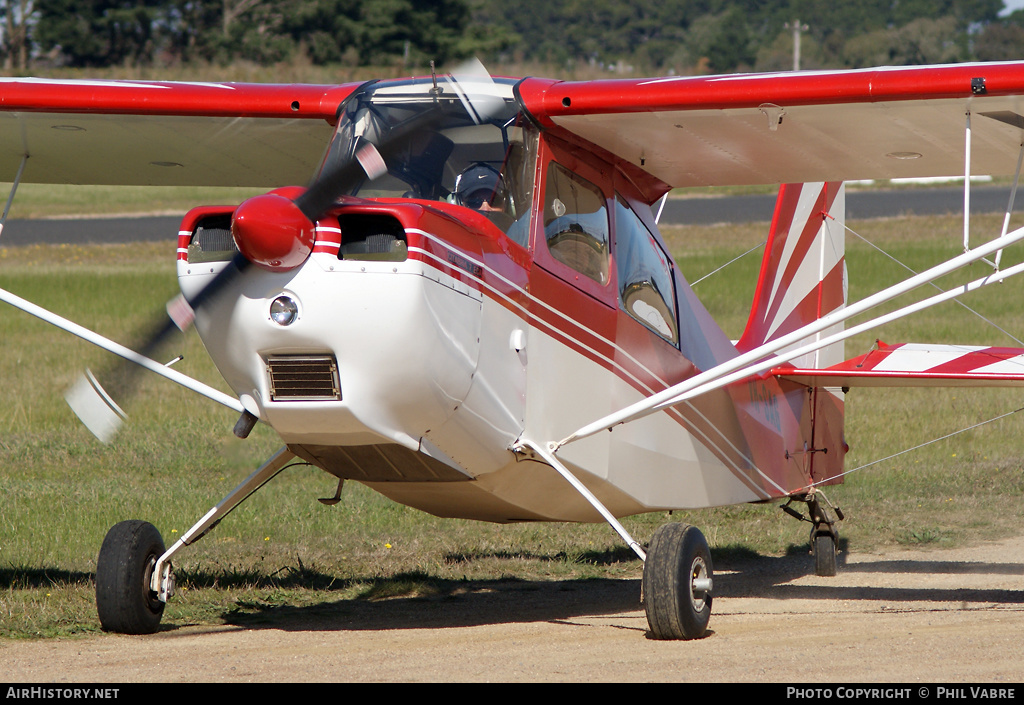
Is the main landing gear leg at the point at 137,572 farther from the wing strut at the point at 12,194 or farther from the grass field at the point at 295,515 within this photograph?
the wing strut at the point at 12,194

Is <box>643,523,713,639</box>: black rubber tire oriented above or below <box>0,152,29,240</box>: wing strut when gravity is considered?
below

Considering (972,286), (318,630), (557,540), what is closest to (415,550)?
(557,540)

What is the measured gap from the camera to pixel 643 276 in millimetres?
7012

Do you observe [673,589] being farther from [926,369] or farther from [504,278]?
[926,369]

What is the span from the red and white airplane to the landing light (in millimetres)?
19

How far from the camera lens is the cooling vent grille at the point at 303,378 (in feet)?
16.3

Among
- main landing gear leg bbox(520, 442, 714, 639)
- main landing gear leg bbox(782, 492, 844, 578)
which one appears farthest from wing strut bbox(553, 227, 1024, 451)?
main landing gear leg bbox(782, 492, 844, 578)

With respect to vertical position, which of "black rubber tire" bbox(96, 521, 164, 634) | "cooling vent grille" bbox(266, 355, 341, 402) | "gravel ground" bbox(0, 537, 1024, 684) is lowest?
"gravel ground" bbox(0, 537, 1024, 684)

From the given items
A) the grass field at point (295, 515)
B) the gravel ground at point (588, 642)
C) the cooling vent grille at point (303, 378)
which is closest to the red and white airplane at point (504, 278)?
the cooling vent grille at point (303, 378)

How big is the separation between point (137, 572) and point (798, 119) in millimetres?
4363

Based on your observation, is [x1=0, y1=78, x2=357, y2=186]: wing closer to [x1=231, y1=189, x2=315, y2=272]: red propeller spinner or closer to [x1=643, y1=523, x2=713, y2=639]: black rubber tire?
[x1=231, y1=189, x2=315, y2=272]: red propeller spinner

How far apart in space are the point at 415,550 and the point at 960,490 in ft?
17.7

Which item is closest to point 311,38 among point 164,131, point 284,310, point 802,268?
point 802,268

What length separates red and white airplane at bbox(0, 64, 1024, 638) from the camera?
16.2 feet
